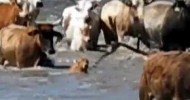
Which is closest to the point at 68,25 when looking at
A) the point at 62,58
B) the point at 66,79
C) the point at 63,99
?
the point at 62,58

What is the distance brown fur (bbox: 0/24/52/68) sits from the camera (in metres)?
16.4

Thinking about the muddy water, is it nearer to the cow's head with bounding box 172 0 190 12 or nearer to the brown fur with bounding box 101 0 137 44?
the cow's head with bounding box 172 0 190 12

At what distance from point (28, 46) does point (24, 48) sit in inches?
3.3

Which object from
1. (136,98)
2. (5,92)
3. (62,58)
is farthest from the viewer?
(62,58)

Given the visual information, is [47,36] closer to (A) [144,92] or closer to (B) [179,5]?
(B) [179,5]

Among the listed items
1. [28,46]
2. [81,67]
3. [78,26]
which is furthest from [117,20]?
[81,67]

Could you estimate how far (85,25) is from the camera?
66.7 feet

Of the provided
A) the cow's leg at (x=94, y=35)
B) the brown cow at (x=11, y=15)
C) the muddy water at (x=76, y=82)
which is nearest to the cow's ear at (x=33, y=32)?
the muddy water at (x=76, y=82)

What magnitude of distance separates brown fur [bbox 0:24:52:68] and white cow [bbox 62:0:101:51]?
10.8ft

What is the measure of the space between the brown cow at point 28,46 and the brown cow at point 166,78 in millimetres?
7064

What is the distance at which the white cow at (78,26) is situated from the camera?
2002cm

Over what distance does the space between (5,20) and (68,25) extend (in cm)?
175

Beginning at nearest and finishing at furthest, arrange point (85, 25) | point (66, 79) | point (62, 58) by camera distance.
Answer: point (66, 79), point (62, 58), point (85, 25)

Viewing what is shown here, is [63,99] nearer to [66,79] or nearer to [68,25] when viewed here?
[66,79]
